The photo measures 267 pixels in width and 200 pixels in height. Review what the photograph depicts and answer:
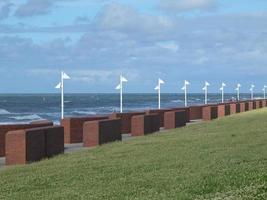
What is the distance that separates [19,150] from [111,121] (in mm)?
6334

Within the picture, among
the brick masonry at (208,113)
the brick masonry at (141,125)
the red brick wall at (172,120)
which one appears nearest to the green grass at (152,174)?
the brick masonry at (141,125)

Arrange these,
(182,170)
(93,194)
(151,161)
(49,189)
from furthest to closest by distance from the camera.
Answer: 1. (151,161)
2. (182,170)
3. (49,189)
4. (93,194)

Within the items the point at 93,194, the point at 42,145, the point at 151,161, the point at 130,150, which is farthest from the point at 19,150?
the point at 93,194

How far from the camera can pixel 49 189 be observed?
37.3 ft

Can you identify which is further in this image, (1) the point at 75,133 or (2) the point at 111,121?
(1) the point at 75,133

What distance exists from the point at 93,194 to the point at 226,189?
2052 millimetres

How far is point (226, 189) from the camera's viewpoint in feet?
31.8

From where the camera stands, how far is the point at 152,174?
40.5 feet

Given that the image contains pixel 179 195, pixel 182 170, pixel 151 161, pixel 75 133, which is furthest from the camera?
pixel 75 133

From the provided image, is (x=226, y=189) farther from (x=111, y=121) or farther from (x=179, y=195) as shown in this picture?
(x=111, y=121)

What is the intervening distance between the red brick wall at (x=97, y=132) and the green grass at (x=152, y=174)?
11.5 feet

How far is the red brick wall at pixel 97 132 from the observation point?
22000 millimetres

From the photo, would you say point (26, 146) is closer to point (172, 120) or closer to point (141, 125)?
point (141, 125)

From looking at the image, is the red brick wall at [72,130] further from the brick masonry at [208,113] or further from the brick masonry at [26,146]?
the brick masonry at [208,113]
